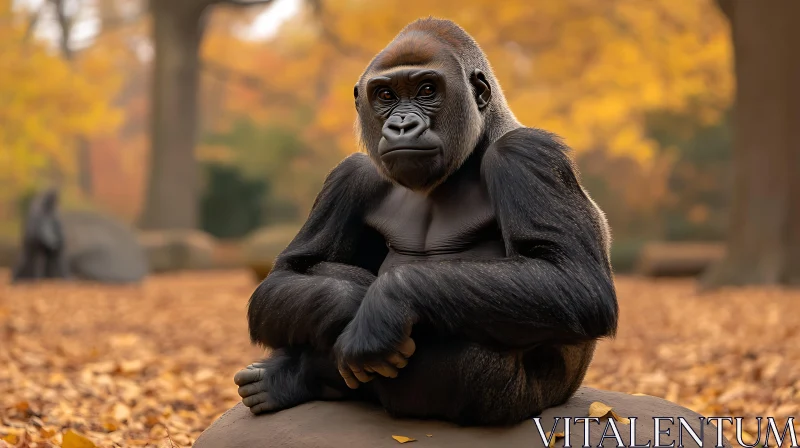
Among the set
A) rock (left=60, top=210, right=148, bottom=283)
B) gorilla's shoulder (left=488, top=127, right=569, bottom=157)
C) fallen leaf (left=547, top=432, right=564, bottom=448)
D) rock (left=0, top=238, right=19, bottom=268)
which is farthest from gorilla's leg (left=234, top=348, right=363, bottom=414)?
rock (left=0, top=238, right=19, bottom=268)

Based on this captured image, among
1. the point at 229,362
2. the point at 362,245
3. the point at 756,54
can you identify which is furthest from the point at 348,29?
the point at 362,245

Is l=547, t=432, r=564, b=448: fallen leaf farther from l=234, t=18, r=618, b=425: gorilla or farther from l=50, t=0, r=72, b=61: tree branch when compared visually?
l=50, t=0, r=72, b=61: tree branch

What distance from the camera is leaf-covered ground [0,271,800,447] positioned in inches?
186

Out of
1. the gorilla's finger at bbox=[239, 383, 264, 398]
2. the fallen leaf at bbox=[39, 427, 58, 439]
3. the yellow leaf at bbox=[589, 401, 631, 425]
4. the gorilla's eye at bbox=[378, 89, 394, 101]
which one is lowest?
the fallen leaf at bbox=[39, 427, 58, 439]

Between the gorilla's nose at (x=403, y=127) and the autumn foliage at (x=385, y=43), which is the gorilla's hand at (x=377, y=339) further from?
the autumn foliage at (x=385, y=43)

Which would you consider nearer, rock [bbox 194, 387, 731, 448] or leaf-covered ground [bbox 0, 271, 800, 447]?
rock [bbox 194, 387, 731, 448]

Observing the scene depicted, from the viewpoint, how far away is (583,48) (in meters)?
19.6

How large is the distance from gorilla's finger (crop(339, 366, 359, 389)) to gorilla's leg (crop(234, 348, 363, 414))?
0.77 ft

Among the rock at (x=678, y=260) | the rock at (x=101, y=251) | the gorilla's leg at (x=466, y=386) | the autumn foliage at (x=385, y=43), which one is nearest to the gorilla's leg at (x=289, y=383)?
the gorilla's leg at (x=466, y=386)

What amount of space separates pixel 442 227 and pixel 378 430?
0.72 meters

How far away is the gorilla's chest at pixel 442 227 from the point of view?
307 cm

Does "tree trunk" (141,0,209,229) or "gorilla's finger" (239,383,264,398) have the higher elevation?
"tree trunk" (141,0,209,229)

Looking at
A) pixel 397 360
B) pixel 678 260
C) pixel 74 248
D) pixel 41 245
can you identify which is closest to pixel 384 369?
pixel 397 360

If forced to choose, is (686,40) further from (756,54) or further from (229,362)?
(229,362)
